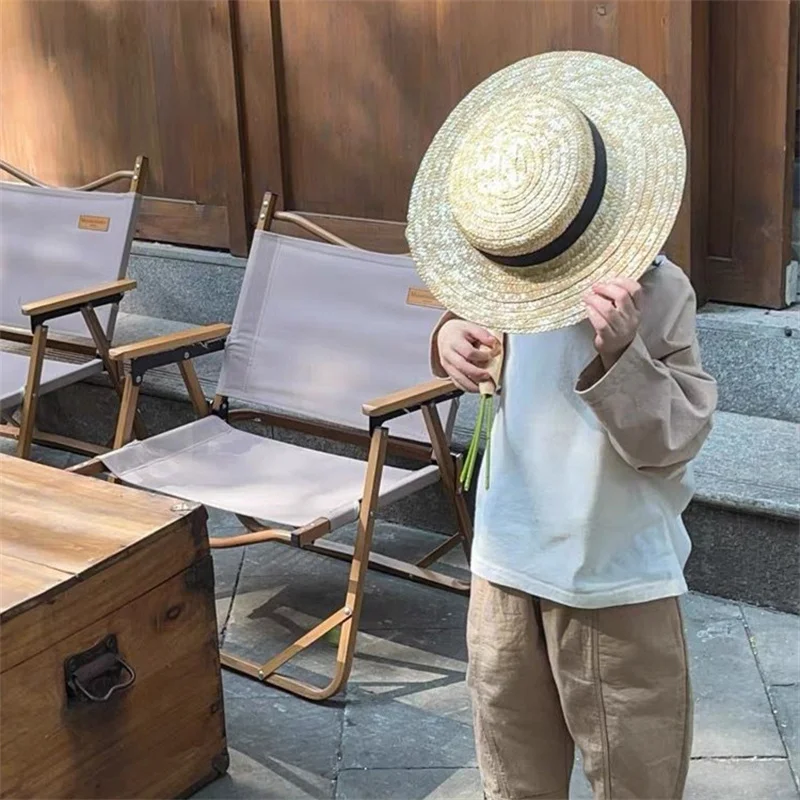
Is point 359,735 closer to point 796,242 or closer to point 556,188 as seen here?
point 556,188

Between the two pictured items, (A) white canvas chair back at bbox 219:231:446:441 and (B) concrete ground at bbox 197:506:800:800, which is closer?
(B) concrete ground at bbox 197:506:800:800

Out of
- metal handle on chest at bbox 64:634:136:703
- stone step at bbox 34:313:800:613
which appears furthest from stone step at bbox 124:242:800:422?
metal handle on chest at bbox 64:634:136:703

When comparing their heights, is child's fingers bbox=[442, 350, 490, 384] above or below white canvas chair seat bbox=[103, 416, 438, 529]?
above

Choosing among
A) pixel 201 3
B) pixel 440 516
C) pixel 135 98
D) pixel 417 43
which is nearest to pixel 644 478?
pixel 440 516

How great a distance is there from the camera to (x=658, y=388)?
5.34 ft

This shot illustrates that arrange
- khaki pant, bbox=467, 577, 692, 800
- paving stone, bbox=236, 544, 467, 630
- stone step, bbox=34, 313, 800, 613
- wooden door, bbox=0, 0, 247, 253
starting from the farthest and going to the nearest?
wooden door, bbox=0, 0, 247, 253 → paving stone, bbox=236, 544, 467, 630 → stone step, bbox=34, 313, 800, 613 → khaki pant, bbox=467, 577, 692, 800

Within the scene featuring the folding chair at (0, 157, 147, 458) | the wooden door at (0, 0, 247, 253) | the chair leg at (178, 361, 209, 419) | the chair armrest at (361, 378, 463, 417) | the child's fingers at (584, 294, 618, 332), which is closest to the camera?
the child's fingers at (584, 294, 618, 332)

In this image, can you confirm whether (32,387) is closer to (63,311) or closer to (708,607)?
(63,311)

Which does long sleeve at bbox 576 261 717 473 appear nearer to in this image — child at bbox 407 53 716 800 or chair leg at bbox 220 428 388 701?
child at bbox 407 53 716 800

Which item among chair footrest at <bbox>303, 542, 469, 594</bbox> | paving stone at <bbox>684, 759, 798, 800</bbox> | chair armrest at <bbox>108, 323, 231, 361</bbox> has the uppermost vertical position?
chair armrest at <bbox>108, 323, 231, 361</bbox>

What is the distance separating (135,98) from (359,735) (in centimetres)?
303

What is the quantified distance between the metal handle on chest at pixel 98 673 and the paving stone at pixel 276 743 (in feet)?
1.21

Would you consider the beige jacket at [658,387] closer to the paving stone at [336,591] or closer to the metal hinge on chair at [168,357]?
the paving stone at [336,591]

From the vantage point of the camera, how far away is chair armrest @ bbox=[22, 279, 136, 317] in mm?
3520
